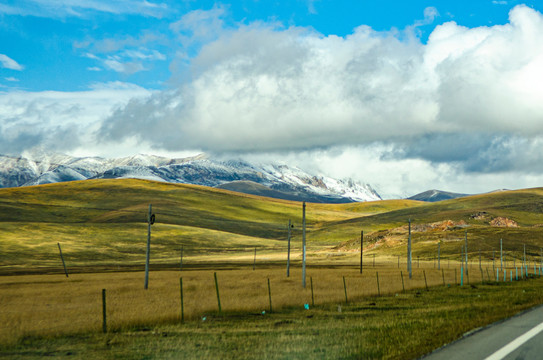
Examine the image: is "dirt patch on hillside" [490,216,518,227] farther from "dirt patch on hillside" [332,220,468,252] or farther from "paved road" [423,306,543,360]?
"paved road" [423,306,543,360]

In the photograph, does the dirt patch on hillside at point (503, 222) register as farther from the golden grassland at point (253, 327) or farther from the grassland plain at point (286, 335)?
the grassland plain at point (286, 335)

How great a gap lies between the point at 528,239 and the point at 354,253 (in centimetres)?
4382

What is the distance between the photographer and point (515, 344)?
13750mm

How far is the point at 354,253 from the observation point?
145000 mm

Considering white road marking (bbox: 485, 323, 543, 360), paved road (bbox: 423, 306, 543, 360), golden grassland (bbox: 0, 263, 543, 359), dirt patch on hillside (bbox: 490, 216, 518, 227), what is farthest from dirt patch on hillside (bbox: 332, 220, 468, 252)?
white road marking (bbox: 485, 323, 543, 360)

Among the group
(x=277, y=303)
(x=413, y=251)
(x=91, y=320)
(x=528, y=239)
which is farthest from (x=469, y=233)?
(x=91, y=320)

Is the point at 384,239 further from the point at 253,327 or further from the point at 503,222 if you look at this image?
the point at 253,327

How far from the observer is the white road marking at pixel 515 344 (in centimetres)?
1225

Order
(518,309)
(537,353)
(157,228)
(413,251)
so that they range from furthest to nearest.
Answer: (157,228)
(413,251)
(518,309)
(537,353)

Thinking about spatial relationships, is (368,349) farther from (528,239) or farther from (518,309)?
(528,239)

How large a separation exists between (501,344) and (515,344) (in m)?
0.33

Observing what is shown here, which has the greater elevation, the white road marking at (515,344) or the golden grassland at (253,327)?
the white road marking at (515,344)

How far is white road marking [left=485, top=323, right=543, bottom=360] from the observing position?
12.2m

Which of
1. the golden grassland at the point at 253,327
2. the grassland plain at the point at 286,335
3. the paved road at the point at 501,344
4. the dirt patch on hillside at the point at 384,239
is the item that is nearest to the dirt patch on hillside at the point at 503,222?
the dirt patch on hillside at the point at 384,239
